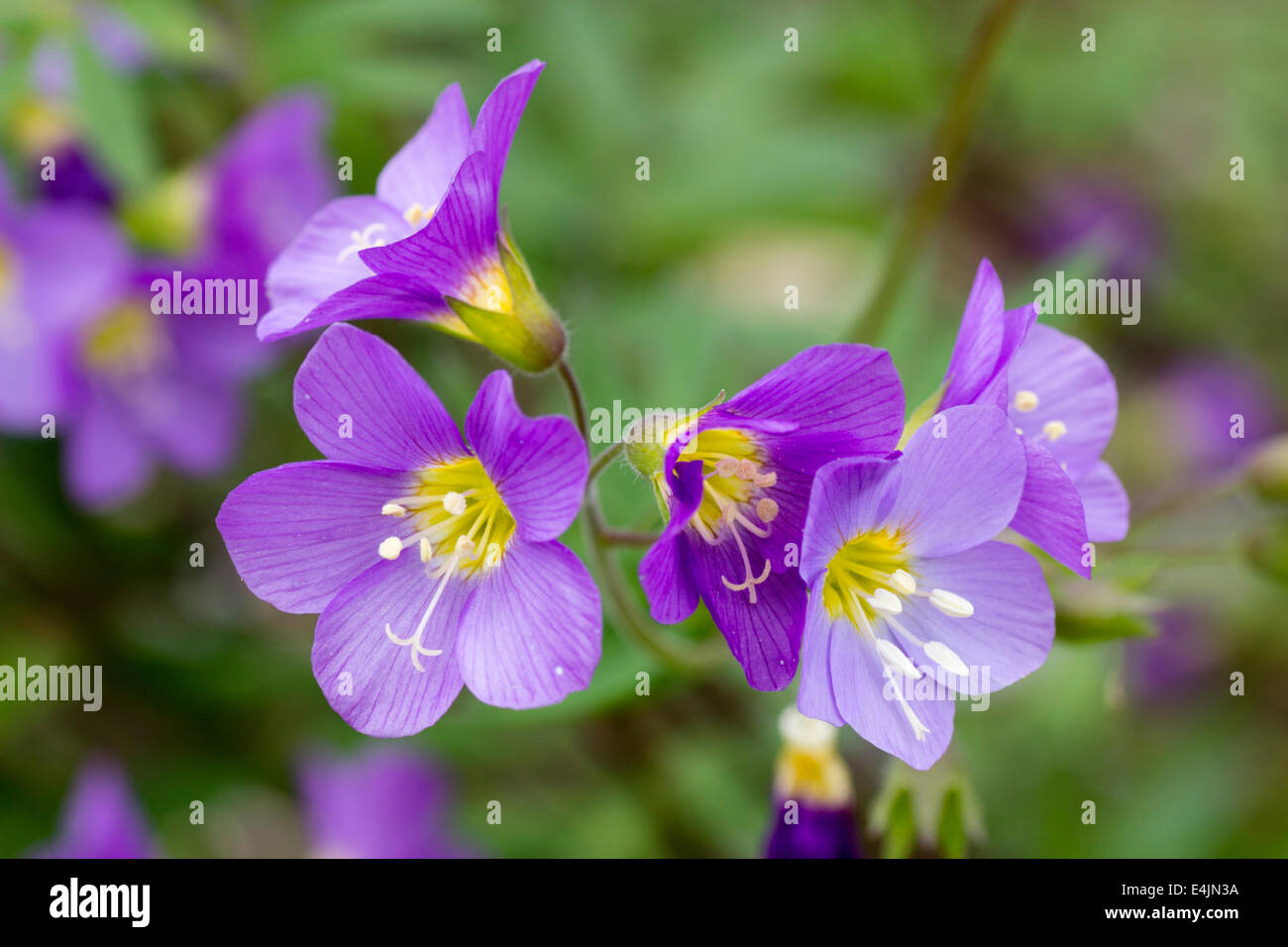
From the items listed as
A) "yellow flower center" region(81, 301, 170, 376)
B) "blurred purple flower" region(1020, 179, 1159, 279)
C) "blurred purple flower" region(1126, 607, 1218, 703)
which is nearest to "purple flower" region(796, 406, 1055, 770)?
"yellow flower center" region(81, 301, 170, 376)

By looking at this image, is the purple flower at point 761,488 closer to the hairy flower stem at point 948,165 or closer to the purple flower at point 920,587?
the purple flower at point 920,587

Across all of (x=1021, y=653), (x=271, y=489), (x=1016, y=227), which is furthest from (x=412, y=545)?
(x=1016, y=227)

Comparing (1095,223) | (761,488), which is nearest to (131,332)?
(761,488)

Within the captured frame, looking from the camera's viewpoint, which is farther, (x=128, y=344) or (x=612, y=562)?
(x=128, y=344)

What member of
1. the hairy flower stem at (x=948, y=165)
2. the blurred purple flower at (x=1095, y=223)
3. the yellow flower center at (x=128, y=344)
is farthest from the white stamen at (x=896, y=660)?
the blurred purple flower at (x=1095, y=223)

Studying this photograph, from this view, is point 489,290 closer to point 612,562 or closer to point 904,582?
point 612,562

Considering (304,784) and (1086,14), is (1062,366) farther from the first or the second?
(1086,14)

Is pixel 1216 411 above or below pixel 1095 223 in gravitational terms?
below
